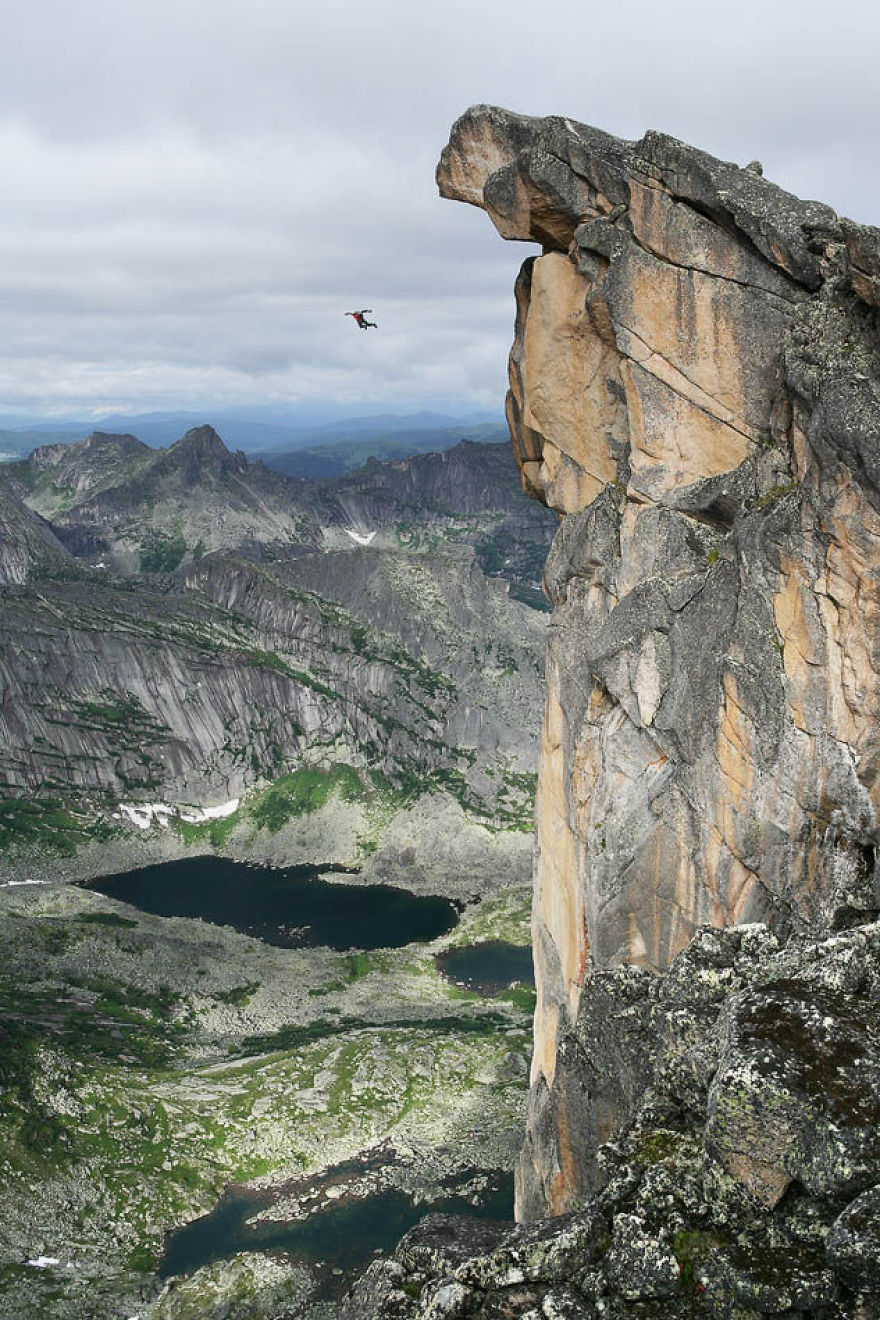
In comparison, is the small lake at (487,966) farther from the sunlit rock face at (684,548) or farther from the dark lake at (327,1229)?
the sunlit rock face at (684,548)

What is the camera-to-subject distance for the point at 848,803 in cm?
3197

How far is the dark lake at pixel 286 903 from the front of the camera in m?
164

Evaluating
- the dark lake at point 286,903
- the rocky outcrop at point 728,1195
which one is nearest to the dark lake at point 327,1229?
the rocky outcrop at point 728,1195

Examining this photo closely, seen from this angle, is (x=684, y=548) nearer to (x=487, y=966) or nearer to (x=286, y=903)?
(x=487, y=966)

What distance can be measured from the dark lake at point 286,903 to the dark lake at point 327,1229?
72.1 metres

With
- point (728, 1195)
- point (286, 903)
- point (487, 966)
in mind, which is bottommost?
point (487, 966)

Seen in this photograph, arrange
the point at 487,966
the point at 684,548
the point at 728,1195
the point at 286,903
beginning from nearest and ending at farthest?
the point at 728,1195, the point at 684,548, the point at 487,966, the point at 286,903

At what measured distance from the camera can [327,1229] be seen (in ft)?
270

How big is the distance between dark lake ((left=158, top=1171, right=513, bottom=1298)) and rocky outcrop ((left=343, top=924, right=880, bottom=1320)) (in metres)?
66.3

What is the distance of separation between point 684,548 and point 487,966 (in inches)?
4733

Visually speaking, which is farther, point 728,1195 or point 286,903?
point 286,903

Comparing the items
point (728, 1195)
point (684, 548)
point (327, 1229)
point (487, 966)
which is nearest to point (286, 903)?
point (487, 966)

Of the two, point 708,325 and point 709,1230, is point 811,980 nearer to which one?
point 709,1230

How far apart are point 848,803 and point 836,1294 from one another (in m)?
18.8
